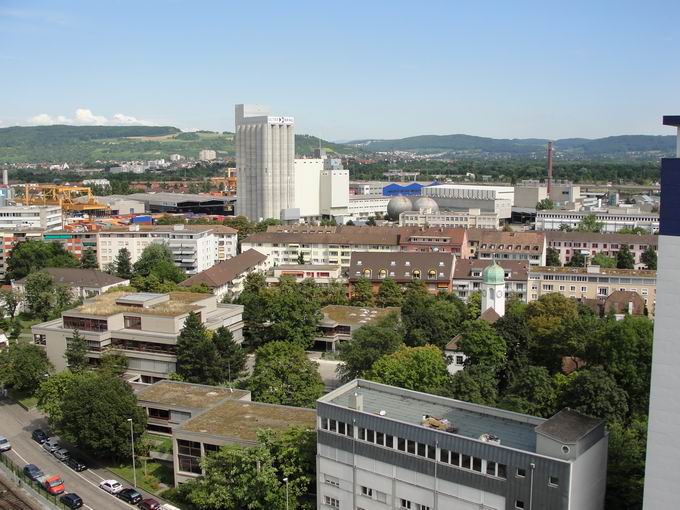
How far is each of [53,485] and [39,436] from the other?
605 centimetres

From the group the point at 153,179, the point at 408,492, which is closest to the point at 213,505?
the point at 408,492

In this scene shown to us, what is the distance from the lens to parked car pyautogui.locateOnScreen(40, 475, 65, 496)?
27266mm

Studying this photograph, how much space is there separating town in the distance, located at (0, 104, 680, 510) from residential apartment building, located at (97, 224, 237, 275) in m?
0.22

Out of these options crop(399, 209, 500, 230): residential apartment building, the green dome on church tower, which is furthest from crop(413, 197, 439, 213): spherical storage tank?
the green dome on church tower

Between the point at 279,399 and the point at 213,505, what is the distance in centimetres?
760

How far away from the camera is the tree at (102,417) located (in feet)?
95.9

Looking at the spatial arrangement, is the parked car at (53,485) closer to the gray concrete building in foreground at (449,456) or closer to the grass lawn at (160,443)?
the grass lawn at (160,443)

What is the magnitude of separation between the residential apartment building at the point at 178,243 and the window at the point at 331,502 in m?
45.5

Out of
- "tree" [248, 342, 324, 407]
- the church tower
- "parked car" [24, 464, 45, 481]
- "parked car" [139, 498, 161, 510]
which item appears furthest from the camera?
the church tower

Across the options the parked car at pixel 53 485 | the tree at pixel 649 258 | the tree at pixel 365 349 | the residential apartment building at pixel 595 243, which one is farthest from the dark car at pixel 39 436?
the residential apartment building at pixel 595 243

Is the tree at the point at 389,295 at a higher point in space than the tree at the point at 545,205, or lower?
lower

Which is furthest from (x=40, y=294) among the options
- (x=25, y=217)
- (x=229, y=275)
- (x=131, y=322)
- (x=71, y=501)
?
(x=25, y=217)

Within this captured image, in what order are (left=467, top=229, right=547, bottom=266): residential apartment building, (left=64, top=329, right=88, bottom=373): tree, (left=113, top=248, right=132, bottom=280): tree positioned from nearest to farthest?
(left=64, top=329, right=88, bottom=373): tree, (left=113, top=248, right=132, bottom=280): tree, (left=467, top=229, right=547, bottom=266): residential apartment building

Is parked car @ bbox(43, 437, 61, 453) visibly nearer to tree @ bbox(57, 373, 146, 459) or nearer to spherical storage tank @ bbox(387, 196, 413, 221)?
tree @ bbox(57, 373, 146, 459)
